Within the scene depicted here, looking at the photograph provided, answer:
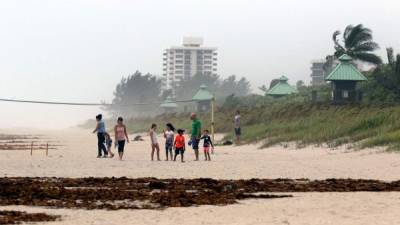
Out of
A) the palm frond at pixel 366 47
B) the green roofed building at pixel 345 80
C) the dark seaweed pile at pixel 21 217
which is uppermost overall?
the palm frond at pixel 366 47

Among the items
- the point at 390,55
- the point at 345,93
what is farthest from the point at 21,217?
the point at 390,55

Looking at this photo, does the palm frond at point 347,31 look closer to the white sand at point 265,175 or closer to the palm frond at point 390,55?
the palm frond at point 390,55

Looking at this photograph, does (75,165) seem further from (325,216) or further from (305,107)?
(305,107)

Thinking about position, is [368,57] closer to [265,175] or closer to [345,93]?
[345,93]

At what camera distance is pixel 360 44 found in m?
52.5

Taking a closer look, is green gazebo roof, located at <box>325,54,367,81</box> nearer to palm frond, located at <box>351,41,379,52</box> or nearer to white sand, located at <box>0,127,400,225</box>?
palm frond, located at <box>351,41,379,52</box>

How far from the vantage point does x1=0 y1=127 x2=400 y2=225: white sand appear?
409 inches

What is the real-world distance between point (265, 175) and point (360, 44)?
3581cm

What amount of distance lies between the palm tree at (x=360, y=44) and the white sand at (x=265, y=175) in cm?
2148

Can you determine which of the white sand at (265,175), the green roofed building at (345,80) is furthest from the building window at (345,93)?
the white sand at (265,175)

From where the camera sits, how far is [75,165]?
2188 centimetres

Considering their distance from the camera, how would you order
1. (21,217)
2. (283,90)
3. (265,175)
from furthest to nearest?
(283,90), (265,175), (21,217)

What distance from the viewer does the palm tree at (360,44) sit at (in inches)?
2029

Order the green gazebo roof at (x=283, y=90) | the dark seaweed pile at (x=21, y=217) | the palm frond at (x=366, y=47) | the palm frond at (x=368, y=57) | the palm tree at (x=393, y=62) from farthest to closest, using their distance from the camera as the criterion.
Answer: the green gazebo roof at (x=283, y=90) → the palm frond at (x=366, y=47) → the palm frond at (x=368, y=57) → the palm tree at (x=393, y=62) → the dark seaweed pile at (x=21, y=217)
